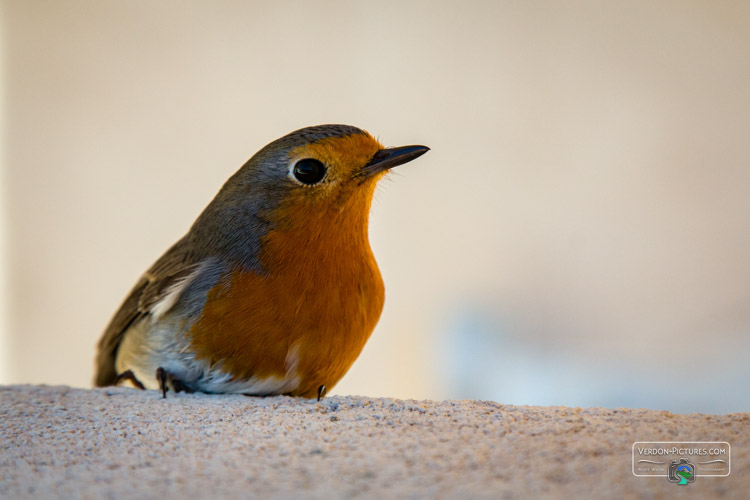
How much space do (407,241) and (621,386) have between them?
2151mm

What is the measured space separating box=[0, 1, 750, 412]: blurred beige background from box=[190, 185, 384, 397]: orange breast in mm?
2499

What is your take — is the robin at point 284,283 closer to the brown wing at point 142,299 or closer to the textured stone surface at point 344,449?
the brown wing at point 142,299

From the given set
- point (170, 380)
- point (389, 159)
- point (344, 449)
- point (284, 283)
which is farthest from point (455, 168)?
point (344, 449)

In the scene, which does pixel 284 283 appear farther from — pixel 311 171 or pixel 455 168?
pixel 455 168

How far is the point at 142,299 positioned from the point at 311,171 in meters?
1.03

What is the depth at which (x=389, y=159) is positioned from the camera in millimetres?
2574

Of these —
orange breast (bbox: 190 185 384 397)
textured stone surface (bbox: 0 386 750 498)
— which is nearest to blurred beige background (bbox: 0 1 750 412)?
orange breast (bbox: 190 185 384 397)

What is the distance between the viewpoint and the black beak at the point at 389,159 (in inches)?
101

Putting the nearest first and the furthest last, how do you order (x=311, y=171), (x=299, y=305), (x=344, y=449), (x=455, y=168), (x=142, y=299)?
(x=344, y=449) < (x=299, y=305) < (x=311, y=171) < (x=142, y=299) < (x=455, y=168)

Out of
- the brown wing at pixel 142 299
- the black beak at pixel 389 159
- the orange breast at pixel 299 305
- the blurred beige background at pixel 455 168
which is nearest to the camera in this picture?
the orange breast at pixel 299 305

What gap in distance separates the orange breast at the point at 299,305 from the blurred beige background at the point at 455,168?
98.4 inches

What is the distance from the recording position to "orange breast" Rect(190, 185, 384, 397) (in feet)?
8.05

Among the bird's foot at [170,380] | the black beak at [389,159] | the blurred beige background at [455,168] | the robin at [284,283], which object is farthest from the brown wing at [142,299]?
the blurred beige background at [455,168]

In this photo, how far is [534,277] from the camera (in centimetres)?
569
